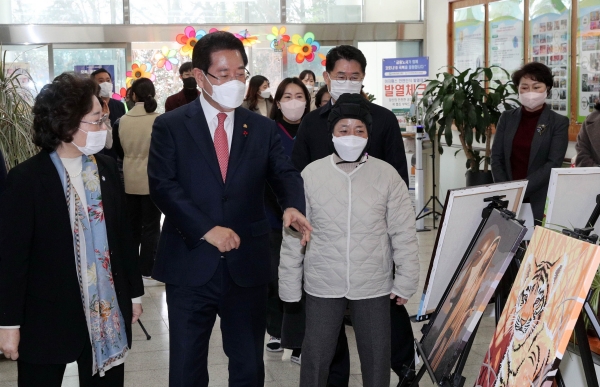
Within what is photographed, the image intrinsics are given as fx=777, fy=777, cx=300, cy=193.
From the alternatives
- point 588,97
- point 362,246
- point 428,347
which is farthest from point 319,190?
point 588,97

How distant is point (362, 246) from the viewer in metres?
3.16

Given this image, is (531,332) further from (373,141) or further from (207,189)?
→ (373,141)

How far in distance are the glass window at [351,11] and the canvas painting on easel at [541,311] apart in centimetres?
1026

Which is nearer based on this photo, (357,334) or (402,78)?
(357,334)

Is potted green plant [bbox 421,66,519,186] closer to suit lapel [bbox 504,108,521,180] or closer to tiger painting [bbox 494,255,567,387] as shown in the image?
suit lapel [bbox 504,108,521,180]

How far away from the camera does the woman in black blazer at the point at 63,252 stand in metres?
2.56

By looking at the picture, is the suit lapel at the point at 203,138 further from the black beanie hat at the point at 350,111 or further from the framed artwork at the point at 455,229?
the framed artwork at the point at 455,229

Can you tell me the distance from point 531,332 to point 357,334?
1145 millimetres

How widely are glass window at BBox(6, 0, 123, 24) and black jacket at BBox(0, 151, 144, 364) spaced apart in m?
9.49

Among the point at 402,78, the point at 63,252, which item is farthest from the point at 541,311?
the point at 402,78

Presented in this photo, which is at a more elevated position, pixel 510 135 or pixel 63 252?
pixel 510 135

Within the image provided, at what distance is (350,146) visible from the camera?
10.4ft

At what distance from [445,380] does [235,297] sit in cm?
85

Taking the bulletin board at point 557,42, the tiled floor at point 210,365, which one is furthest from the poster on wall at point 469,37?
the tiled floor at point 210,365
